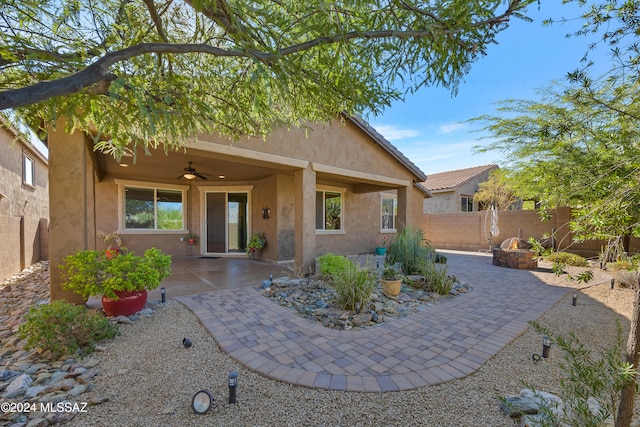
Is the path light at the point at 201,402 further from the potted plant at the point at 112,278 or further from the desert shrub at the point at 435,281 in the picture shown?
the desert shrub at the point at 435,281

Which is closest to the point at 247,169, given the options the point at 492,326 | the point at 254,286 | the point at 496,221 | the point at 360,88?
the point at 254,286

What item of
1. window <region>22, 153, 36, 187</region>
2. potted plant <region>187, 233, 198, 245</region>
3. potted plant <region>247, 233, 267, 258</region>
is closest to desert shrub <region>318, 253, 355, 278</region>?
potted plant <region>247, 233, 267, 258</region>

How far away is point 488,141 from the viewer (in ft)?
27.4

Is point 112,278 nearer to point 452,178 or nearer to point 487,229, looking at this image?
point 487,229

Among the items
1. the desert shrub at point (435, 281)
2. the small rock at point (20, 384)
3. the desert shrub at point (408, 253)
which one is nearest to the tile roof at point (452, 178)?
the desert shrub at point (408, 253)

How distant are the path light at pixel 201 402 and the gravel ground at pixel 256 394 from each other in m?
0.05

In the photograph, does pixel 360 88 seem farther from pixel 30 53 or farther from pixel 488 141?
pixel 488 141

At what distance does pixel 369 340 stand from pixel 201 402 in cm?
209

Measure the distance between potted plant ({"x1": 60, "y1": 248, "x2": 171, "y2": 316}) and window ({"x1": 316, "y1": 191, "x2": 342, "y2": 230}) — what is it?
6602 mm

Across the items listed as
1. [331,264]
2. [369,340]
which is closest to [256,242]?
[331,264]

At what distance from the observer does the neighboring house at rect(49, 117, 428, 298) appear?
6.41 m

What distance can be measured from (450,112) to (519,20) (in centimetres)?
625

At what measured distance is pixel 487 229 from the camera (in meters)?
13.5

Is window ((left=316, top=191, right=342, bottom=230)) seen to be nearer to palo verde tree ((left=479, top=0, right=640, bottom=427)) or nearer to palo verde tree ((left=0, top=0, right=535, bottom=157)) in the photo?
palo verde tree ((left=0, top=0, right=535, bottom=157))
